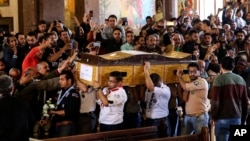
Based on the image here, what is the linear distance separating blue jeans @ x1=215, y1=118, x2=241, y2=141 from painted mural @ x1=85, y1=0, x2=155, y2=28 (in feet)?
33.8

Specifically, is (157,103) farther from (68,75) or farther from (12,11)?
(12,11)

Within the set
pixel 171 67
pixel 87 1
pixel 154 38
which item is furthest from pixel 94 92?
pixel 87 1

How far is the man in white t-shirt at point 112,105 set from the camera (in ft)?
22.3

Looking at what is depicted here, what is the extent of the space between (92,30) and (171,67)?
427 centimetres

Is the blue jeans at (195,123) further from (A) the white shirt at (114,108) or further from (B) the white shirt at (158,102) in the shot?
(A) the white shirt at (114,108)

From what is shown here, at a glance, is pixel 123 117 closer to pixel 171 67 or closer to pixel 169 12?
pixel 171 67

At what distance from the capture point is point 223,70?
708 cm

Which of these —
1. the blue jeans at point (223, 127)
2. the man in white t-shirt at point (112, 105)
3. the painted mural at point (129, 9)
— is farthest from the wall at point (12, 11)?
the blue jeans at point (223, 127)

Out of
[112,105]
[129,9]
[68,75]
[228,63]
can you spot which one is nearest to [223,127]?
[228,63]

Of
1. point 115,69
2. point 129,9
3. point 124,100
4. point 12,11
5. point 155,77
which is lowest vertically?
point 124,100

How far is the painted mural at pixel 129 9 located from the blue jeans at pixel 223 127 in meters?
10.3

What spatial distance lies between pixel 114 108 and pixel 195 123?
1242mm

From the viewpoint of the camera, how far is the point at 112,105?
22.7 feet

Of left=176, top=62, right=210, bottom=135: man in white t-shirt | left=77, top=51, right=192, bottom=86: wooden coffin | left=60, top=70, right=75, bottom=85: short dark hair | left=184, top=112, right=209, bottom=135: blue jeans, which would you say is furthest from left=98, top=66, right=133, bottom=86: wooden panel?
left=184, top=112, right=209, bottom=135: blue jeans
